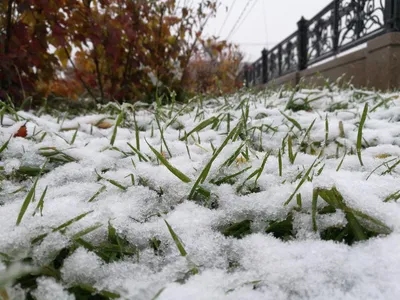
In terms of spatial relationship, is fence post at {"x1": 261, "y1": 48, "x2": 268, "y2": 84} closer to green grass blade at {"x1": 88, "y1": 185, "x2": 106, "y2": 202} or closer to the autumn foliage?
the autumn foliage

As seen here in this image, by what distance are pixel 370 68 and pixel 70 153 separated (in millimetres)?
4627

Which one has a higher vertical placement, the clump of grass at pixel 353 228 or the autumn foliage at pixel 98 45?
the autumn foliage at pixel 98 45

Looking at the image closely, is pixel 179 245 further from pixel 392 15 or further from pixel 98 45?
pixel 392 15

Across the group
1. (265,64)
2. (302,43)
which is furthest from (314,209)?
(265,64)

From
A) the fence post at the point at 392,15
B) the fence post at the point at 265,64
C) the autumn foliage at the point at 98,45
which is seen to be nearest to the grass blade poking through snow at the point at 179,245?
the autumn foliage at the point at 98,45

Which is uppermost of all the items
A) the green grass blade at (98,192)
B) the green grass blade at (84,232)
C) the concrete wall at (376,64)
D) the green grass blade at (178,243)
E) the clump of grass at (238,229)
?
the concrete wall at (376,64)

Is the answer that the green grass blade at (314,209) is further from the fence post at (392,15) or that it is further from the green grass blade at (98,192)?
the fence post at (392,15)

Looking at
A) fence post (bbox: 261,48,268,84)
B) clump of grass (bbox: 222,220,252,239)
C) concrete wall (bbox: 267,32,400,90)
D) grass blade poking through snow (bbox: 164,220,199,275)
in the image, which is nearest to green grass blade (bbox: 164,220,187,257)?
grass blade poking through snow (bbox: 164,220,199,275)

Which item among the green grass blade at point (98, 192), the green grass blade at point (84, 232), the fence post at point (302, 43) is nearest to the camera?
the green grass blade at point (84, 232)

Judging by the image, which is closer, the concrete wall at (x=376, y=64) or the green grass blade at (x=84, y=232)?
the green grass blade at (x=84, y=232)

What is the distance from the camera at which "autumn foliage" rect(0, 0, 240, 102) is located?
8.48ft

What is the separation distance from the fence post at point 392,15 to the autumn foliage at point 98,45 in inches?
83.1

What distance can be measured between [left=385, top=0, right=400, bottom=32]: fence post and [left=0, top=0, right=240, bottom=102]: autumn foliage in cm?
211

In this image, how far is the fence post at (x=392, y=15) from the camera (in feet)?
13.9
